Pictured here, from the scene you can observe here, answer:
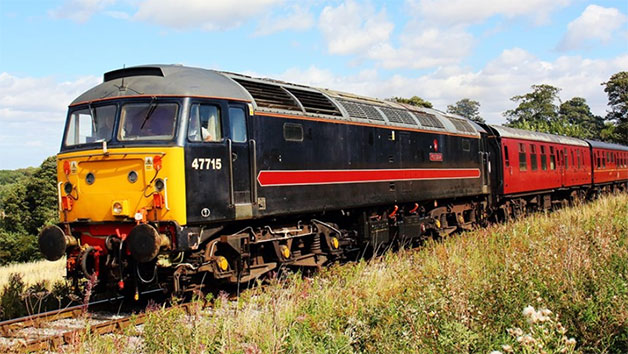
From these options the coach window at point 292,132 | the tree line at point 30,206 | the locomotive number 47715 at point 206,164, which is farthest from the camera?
the tree line at point 30,206

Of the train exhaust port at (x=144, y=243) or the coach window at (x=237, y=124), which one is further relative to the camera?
the coach window at (x=237, y=124)

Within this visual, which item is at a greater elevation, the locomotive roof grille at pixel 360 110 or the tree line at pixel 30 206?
the locomotive roof grille at pixel 360 110

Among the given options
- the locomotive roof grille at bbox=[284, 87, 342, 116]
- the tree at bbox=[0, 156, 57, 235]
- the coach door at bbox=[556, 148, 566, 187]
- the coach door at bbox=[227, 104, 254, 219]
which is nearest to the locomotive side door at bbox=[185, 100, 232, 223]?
the coach door at bbox=[227, 104, 254, 219]

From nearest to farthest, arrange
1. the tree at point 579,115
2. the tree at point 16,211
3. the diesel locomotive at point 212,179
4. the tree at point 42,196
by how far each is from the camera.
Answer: the diesel locomotive at point 212,179 → the tree at point 42,196 → the tree at point 16,211 → the tree at point 579,115

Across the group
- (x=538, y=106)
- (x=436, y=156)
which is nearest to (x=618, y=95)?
(x=538, y=106)

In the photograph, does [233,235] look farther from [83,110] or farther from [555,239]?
[555,239]

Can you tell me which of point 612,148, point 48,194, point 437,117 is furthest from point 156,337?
point 48,194

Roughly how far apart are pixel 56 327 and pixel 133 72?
4.11 m

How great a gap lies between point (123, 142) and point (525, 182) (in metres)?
16.0

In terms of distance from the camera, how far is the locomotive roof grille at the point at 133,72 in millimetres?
9672

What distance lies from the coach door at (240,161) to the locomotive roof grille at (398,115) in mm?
5218

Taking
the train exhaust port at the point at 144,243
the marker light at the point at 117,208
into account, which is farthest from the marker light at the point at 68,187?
the train exhaust port at the point at 144,243

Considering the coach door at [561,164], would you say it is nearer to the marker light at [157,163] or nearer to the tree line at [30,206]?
the marker light at [157,163]

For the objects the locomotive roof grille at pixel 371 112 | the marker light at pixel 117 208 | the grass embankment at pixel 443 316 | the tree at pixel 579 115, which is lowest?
the grass embankment at pixel 443 316
